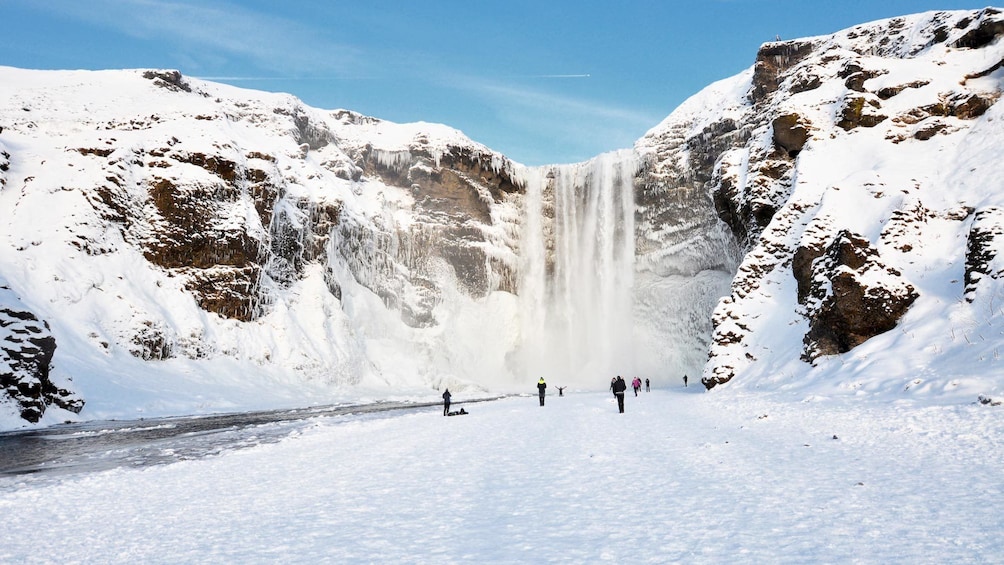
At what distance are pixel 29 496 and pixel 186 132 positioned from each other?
4450 centimetres

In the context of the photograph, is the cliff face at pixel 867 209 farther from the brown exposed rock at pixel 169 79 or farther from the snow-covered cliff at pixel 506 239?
the brown exposed rock at pixel 169 79

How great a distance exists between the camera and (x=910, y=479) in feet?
24.8

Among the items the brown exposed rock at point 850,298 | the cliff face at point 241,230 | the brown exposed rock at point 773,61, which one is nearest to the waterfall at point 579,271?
the cliff face at point 241,230

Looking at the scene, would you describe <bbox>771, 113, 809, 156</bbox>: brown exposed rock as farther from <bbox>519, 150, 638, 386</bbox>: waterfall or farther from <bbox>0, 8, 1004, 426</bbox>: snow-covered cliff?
<bbox>519, 150, 638, 386</bbox>: waterfall

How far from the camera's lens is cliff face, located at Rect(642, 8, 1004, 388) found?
912 inches

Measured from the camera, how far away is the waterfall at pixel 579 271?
201 ft

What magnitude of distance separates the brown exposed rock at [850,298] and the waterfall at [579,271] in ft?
107

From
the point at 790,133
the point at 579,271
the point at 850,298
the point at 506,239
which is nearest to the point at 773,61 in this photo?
the point at 790,133

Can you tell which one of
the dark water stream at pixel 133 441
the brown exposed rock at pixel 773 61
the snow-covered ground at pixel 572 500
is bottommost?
the dark water stream at pixel 133 441

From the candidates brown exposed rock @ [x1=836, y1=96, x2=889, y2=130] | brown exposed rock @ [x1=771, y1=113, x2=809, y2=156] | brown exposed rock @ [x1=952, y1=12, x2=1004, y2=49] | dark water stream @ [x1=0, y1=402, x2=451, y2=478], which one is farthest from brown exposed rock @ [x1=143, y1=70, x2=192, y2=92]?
brown exposed rock @ [x1=952, y1=12, x2=1004, y2=49]

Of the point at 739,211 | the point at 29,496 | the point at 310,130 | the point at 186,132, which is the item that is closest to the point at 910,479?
the point at 29,496

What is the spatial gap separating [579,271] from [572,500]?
56.9 m

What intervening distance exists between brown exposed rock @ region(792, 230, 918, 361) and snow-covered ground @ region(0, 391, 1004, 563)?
11813mm

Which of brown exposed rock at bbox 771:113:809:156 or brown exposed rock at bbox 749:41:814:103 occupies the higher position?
brown exposed rock at bbox 749:41:814:103
